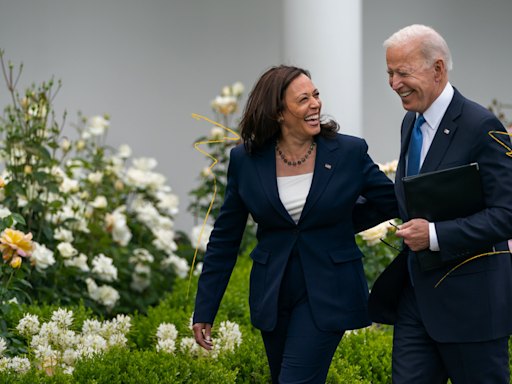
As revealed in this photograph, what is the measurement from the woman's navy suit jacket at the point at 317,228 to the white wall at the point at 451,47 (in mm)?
4620

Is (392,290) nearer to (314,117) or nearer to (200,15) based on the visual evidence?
(314,117)

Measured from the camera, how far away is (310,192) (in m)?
2.21

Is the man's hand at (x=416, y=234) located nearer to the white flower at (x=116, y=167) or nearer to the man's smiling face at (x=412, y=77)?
the man's smiling face at (x=412, y=77)

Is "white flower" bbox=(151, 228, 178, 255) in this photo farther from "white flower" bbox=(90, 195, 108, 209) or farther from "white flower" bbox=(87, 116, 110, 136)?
"white flower" bbox=(87, 116, 110, 136)

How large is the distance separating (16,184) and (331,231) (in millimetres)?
2442

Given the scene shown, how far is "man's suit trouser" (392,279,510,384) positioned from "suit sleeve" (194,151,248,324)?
0.78m

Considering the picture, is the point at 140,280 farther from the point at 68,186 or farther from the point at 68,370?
the point at 68,370

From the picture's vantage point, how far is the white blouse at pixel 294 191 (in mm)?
2252

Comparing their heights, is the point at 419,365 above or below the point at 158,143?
below

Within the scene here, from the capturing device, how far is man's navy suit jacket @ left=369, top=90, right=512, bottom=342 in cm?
189

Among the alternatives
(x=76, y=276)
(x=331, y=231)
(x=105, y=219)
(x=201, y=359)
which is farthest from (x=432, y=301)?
(x=105, y=219)

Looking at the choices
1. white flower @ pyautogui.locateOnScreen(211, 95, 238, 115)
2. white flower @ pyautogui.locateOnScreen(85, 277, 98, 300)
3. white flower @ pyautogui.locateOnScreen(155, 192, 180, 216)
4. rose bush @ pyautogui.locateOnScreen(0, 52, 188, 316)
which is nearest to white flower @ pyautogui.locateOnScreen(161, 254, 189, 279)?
rose bush @ pyautogui.locateOnScreen(0, 52, 188, 316)

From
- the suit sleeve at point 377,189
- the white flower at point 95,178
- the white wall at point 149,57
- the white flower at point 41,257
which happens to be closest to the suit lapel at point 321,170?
the suit sleeve at point 377,189

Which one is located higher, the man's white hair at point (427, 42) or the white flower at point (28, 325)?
the man's white hair at point (427, 42)
